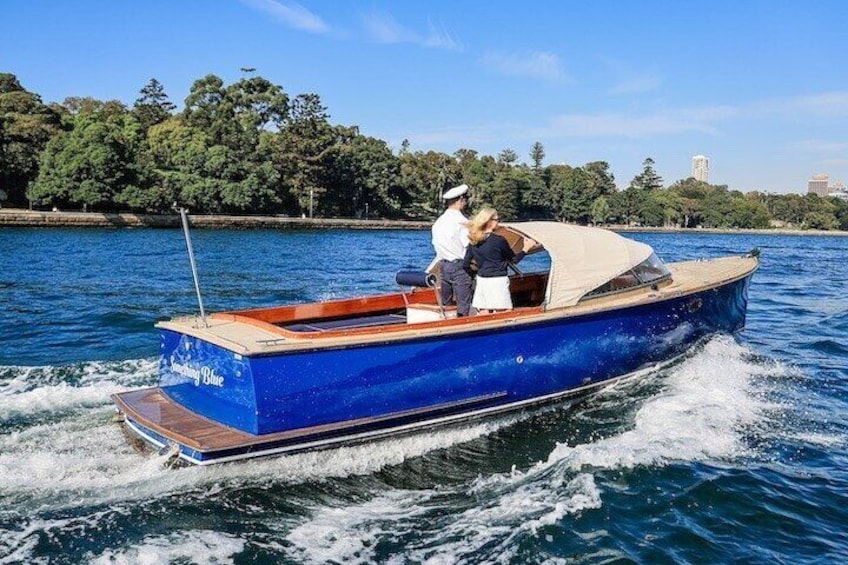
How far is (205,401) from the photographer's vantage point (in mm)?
7262

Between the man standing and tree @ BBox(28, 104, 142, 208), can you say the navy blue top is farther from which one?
tree @ BBox(28, 104, 142, 208)

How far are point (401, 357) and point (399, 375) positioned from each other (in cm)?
20

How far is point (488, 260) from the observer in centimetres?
878

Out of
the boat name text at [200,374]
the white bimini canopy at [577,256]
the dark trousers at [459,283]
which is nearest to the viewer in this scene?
the boat name text at [200,374]

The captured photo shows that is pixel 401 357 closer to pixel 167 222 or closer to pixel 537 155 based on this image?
pixel 167 222

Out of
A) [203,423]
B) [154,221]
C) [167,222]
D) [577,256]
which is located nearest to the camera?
[203,423]

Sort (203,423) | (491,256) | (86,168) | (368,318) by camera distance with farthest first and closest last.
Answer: (86,168) < (368,318) < (491,256) < (203,423)

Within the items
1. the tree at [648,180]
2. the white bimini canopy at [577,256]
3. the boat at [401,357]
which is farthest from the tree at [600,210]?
the white bimini canopy at [577,256]

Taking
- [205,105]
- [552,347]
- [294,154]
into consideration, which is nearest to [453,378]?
[552,347]

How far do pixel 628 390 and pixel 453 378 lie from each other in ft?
11.4

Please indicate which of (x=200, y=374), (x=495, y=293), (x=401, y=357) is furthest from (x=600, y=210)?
(x=200, y=374)

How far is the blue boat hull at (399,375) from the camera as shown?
22.6 ft

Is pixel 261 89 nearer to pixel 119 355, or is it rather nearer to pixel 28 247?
pixel 28 247

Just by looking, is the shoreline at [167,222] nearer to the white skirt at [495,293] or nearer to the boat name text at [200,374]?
the boat name text at [200,374]
